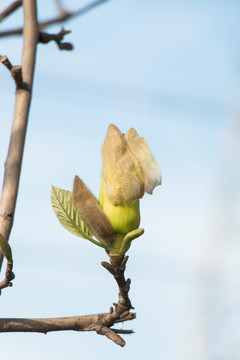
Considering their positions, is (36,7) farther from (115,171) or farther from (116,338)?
(116,338)

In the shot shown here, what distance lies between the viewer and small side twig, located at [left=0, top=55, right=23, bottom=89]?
1.18 metres

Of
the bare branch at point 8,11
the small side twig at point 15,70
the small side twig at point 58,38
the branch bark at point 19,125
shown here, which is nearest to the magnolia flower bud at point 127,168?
the branch bark at point 19,125

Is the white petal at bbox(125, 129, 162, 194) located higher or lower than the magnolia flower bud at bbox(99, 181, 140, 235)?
higher

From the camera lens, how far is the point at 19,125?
114 cm

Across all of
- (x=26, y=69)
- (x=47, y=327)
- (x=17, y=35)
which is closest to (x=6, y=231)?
(x=47, y=327)

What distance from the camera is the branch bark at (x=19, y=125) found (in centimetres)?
105

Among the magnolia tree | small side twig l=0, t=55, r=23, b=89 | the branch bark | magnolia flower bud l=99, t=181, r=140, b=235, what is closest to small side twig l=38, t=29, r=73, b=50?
the branch bark

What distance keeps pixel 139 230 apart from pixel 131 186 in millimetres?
75

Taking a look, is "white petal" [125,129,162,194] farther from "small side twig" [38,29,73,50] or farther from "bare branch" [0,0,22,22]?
"bare branch" [0,0,22,22]

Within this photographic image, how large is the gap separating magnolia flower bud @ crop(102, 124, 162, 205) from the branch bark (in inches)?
9.0

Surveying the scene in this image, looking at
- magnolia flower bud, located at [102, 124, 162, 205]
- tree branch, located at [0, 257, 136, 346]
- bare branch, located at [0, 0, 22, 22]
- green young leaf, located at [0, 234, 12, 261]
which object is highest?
bare branch, located at [0, 0, 22, 22]

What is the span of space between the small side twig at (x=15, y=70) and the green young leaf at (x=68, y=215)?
308 millimetres

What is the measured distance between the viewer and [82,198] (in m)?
0.90

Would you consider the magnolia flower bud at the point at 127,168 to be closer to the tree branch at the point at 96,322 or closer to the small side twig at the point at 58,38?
the tree branch at the point at 96,322
